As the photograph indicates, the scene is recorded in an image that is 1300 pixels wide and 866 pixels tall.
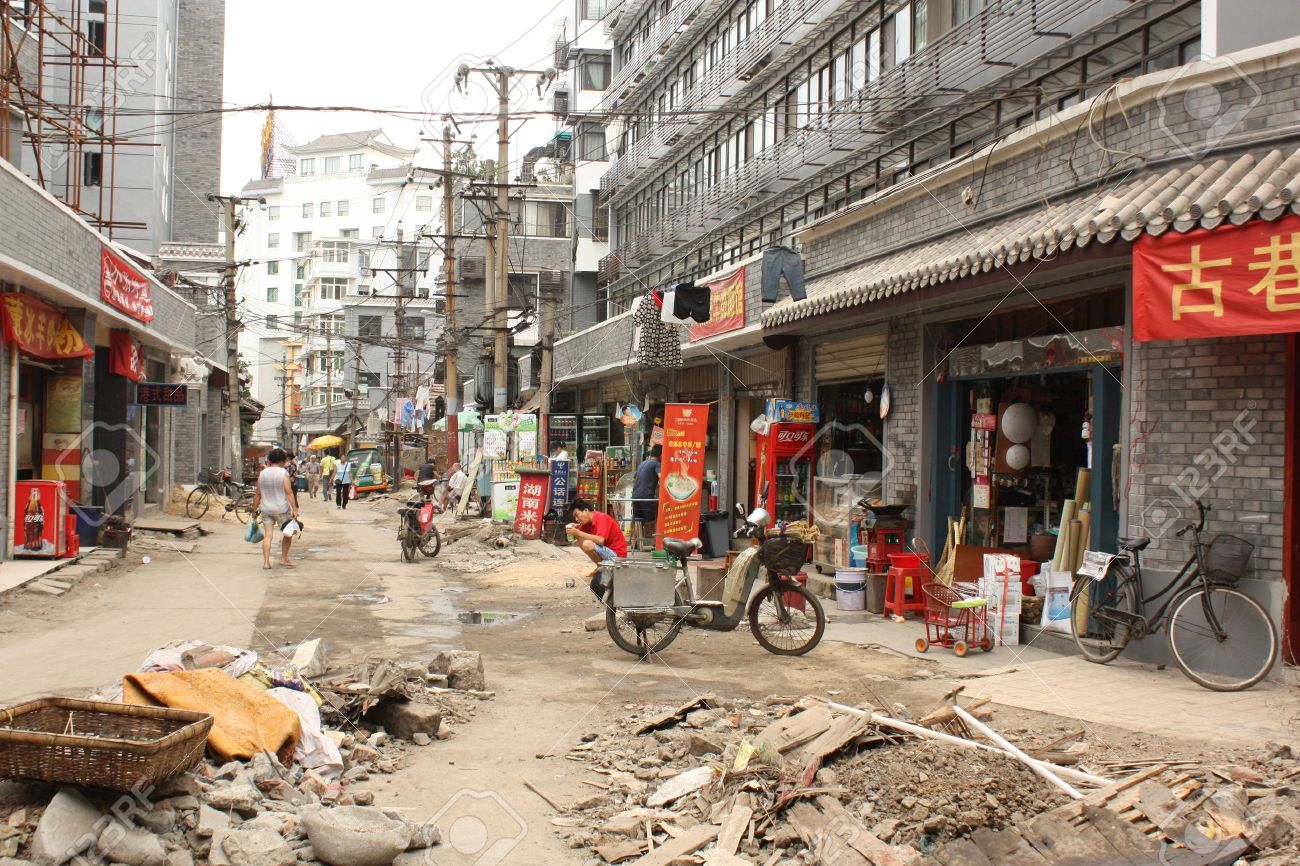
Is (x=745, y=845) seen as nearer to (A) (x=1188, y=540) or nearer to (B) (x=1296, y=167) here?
(A) (x=1188, y=540)

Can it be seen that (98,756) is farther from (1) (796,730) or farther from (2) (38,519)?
(2) (38,519)

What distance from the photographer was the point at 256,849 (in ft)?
15.8

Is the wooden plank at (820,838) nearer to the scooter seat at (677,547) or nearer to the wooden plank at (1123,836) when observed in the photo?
the wooden plank at (1123,836)

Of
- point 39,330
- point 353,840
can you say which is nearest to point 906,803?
point 353,840

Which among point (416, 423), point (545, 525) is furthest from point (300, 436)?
point (545, 525)

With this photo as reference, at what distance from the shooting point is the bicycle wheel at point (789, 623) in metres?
10.1

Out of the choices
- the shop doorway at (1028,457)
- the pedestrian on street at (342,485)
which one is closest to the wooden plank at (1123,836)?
the shop doorway at (1028,457)

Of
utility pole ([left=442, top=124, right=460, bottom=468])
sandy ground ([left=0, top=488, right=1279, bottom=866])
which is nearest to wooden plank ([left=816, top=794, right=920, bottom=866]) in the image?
sandy ground ([left=0, top=488, right=1279, bottom=866])

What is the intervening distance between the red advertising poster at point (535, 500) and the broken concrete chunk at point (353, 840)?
16.9 m

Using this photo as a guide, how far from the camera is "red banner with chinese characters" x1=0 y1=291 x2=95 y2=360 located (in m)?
14.2

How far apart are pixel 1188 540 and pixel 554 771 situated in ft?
19.0

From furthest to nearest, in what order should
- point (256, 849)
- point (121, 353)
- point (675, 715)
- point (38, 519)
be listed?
point (121, 353) → point (38, 519) → point (675, 715) → point (256, 849)

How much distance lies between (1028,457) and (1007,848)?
7.82m

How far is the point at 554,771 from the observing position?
655 cm
